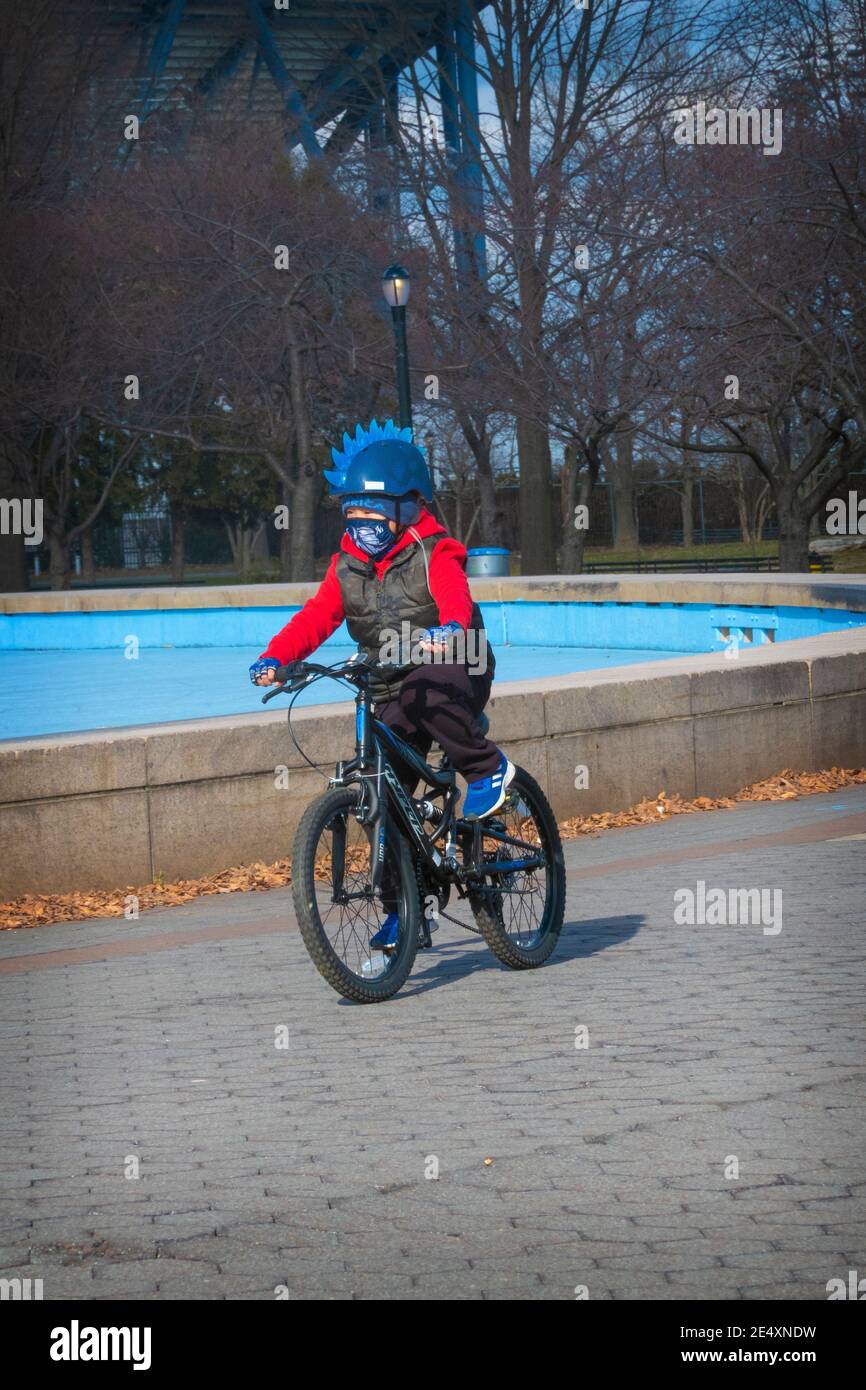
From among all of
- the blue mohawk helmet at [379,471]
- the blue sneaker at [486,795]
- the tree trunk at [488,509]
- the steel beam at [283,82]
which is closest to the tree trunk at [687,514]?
the tree trunk at [488,509]

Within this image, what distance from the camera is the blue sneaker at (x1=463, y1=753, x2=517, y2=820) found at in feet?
22.4

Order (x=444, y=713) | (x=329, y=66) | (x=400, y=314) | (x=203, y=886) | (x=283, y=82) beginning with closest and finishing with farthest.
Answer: (x=444, y=713), (x=203, y=886), (x=400, y=314), (x=283, y=82), (x=329, y=66)

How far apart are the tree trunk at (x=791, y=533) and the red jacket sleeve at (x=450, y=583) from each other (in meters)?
23.4

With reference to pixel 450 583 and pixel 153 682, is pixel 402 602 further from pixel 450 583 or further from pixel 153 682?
pixel 153 682

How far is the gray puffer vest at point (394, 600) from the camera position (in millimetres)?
6605

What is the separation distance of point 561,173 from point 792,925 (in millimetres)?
21310

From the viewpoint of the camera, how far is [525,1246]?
160 inches

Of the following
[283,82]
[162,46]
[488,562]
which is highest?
[162,46]

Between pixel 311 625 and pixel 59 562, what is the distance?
112 feet

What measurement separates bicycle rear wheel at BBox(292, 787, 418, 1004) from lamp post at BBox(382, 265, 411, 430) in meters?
16.5

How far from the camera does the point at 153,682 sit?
22547 mm

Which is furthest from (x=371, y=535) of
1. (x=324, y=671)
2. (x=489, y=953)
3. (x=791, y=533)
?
(x=791, y=533)

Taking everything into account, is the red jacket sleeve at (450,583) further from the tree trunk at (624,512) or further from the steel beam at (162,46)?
the tree trunk at (624,512)
